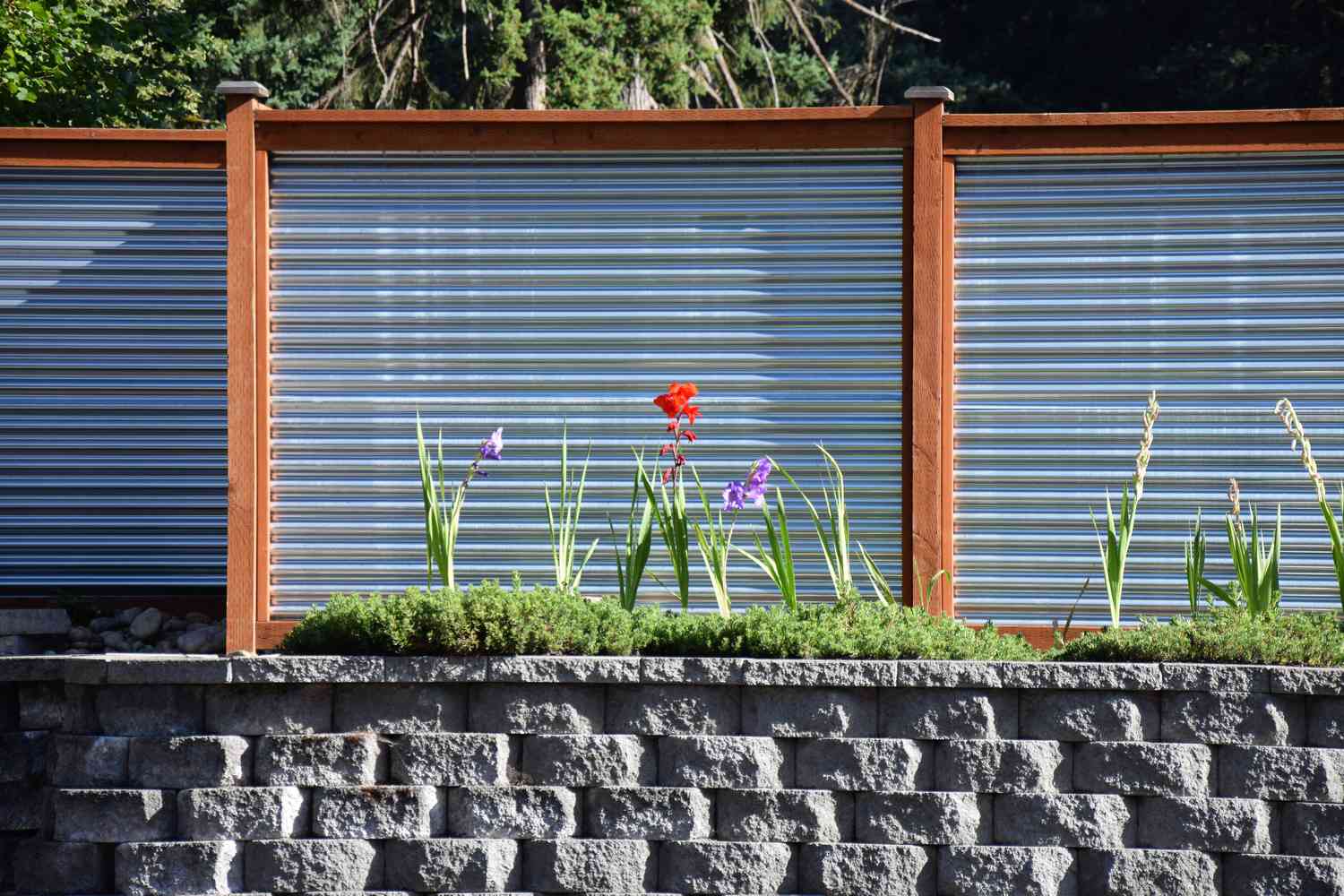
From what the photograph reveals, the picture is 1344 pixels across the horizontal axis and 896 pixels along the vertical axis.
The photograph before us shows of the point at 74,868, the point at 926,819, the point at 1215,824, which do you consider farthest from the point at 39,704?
the point at 1215,824

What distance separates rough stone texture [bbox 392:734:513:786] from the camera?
16.3 ft

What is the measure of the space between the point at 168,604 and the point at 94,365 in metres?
1.14

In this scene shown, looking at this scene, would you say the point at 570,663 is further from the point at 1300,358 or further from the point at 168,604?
the point at 1300,358

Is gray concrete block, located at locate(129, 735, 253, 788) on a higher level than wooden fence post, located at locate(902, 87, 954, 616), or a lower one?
lower

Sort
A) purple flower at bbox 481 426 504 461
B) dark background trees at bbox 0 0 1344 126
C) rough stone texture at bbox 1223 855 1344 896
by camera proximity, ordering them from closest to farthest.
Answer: rough stone texture at bbox 1223 855 1344 896 → purple flower at bbox 481 426 504 461 → dark background trees at bbox 0 0 1344 126

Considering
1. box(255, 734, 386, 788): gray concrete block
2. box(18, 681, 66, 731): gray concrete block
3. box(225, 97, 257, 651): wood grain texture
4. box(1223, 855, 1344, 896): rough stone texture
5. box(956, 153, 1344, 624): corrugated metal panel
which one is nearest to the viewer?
box(1223, 855, 1344, 896): rough stone texture

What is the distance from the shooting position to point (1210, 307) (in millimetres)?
6406

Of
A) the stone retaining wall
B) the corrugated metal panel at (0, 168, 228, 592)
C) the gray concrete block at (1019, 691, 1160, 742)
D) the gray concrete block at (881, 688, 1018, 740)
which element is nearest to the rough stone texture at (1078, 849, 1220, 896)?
the stone retaining wall

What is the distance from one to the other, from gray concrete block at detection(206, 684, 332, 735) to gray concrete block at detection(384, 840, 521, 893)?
47 cm

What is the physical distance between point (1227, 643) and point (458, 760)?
2.52m

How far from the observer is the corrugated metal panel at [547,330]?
6441 millimetres

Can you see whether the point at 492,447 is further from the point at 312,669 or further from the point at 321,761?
the point at 321,761

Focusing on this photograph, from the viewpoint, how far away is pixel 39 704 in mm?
5562

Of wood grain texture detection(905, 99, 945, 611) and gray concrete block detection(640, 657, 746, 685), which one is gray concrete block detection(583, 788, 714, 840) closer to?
gray concrete block detection(640, 657, 746, 685)
